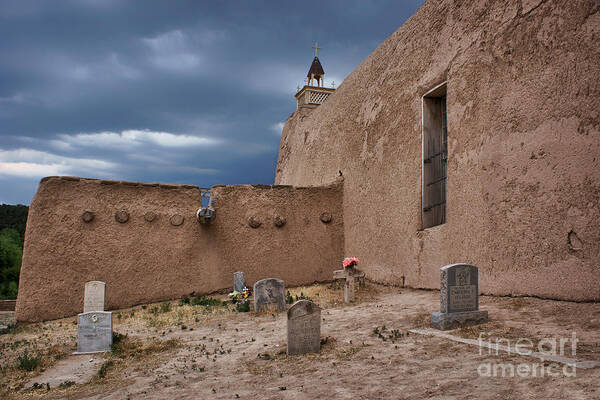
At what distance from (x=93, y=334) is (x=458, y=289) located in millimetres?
5493

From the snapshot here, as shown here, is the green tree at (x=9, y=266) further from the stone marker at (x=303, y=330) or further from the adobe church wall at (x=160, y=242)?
the stone marker at (x=303, y=330)

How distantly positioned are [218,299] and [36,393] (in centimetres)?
562

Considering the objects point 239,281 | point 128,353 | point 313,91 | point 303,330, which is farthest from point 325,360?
point 313,91

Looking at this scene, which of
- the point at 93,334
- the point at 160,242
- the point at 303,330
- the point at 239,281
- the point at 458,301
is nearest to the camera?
the point at 303,330

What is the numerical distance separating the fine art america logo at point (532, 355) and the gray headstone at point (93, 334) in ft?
17.8

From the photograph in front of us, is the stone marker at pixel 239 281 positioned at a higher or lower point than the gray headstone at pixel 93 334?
higher

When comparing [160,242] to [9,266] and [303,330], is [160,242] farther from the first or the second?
[9,266]

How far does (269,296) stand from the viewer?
855cm

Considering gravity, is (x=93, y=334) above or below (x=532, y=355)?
below

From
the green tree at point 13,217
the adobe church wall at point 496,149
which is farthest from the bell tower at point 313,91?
the green tree at point 13,217

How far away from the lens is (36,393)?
4.75m

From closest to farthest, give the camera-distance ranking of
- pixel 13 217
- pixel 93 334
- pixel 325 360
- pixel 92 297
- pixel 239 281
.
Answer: pixel 325 360
pixel 93 334
pixel 92 297
pixel 239 281
pixel 13 217

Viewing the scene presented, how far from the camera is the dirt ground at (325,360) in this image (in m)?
3.59

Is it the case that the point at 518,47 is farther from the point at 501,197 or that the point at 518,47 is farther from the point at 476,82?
the point at 501,197
